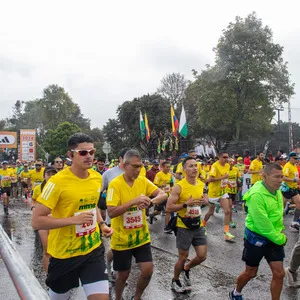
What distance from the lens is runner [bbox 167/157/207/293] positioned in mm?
5172

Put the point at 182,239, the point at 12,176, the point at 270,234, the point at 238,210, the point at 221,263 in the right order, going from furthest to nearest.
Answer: the point at 12,176
the point at 238,210
the point at 221,263
the point at 182,239
the point at 270,234

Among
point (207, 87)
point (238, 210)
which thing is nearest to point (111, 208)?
point (238, 210)

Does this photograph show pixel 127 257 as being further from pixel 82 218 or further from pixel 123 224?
pixel 82 218

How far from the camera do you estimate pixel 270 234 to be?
412cm

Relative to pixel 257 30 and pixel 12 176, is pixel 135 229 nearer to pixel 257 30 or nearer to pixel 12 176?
pixel 12 176

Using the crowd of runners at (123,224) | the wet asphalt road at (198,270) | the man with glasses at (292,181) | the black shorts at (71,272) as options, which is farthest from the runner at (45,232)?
the man with glasses at (292,181)

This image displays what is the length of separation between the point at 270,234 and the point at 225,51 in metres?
29.6

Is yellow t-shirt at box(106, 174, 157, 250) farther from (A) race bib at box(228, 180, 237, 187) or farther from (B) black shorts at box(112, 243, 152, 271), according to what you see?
(A) race bib at box(228, 180, 237, 187)

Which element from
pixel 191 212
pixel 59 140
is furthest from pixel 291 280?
pixel 59 140

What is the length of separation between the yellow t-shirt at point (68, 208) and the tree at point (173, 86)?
54.4 metres

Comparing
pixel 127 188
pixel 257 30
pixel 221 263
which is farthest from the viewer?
pixel 257 30

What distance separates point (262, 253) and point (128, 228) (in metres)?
1.58

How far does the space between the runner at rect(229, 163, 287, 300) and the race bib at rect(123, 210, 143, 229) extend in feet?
4.30

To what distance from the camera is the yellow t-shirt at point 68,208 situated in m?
3.33
